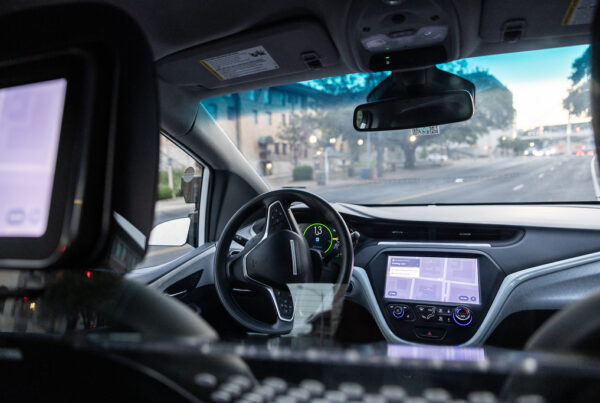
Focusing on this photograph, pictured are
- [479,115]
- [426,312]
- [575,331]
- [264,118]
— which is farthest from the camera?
[264,118]

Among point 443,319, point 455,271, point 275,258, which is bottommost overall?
point 443,319

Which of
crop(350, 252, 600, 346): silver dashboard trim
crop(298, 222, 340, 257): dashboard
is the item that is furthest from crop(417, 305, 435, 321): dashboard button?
crop(298, 222, 340, 257): dashboard

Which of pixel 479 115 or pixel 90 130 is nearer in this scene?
pixel 90 130

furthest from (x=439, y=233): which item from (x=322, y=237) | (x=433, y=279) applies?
(x=322, y=237)

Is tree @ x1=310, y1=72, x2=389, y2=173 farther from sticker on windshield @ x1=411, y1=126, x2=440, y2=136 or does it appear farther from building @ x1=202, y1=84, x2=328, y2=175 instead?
sticker on windshield @ x1=411, y1=126, x2=440, y2=136

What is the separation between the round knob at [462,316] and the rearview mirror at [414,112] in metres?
1.17

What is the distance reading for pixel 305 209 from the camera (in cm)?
291

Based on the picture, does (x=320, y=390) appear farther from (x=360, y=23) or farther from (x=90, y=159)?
(x=360, y=23)

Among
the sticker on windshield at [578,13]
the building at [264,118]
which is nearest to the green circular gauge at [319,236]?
the building at [264,118]

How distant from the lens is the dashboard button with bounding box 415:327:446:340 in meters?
2.99

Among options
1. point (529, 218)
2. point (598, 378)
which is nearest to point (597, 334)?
point (598, 378)

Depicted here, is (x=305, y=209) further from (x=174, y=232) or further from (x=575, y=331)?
(x=575, y=331)

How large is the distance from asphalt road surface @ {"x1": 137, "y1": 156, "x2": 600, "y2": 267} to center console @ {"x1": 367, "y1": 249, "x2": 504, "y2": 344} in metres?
0.72

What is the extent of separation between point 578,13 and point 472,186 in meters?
1.57
